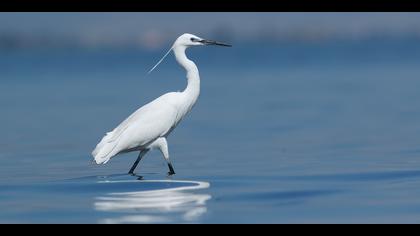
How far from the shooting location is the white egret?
15.2 meters

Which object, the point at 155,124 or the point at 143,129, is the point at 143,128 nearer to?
the point at 143,129

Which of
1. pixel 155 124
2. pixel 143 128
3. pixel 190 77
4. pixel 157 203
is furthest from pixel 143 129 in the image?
pixel 157 203

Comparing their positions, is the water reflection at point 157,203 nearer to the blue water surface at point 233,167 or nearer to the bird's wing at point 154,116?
the blue water surface at point 233,167

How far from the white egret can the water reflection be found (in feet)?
2.68

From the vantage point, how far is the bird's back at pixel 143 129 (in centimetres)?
1516

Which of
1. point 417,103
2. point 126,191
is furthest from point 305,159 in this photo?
point 417,103

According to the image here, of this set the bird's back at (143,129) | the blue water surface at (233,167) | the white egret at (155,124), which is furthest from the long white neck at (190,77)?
the blue water surface at (233,167)

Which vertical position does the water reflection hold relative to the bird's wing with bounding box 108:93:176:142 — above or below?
below

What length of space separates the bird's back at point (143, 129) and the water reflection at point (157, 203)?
2.61ft

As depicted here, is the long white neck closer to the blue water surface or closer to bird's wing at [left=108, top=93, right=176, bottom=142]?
A: bird's wing at [left=108, top=93, right=176, bottom=142]

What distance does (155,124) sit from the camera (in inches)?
606

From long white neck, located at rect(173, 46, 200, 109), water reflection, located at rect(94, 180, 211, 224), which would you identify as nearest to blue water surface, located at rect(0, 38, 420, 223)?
water reflection, located at rect(94, 180, 211, 224)

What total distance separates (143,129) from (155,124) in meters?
0.19

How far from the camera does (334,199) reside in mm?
12641
